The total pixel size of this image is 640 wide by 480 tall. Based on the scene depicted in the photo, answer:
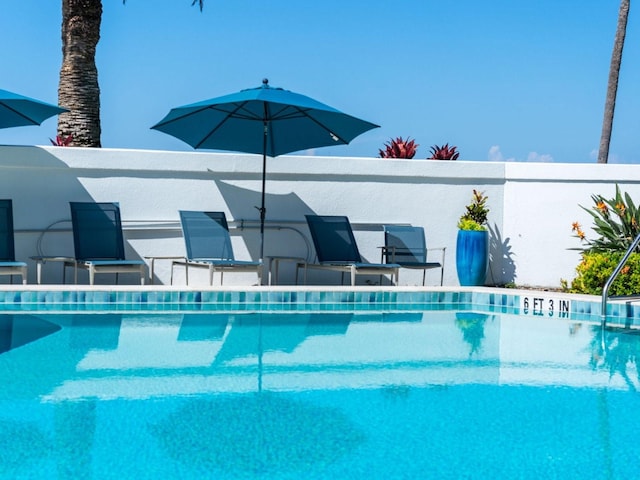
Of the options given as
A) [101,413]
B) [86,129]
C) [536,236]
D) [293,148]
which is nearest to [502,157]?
[536,236]

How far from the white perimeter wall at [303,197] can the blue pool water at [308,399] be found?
2259 mm

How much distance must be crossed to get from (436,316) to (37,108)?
4.68 metres

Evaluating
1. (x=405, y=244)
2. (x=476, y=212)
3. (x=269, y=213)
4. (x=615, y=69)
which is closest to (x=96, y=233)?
(x=269, y=213)

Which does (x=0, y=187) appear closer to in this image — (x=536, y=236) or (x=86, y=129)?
(x=86, y=129)

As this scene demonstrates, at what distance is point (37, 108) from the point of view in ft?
29.4

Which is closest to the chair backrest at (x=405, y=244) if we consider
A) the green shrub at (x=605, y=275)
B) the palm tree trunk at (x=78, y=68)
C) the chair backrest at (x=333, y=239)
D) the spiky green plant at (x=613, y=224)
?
the chair backrest at (x=333, y=239)

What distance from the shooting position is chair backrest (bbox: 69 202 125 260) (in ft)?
30.0

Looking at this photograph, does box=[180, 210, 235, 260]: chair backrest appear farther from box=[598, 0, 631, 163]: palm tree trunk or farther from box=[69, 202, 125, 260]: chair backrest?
box=[598, 0, 631, 163]: palm tree trunk

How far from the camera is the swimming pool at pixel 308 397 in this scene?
12.2 ft

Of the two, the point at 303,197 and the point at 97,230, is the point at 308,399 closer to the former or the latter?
the point at 97,230

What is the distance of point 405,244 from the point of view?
1034 centimetres

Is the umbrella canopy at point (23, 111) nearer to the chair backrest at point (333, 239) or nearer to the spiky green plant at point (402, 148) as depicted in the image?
the chair backrest at point (333, 239)

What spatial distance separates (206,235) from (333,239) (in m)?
1.49

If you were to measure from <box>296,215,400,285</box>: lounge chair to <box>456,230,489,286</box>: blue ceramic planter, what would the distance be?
0.97 m
